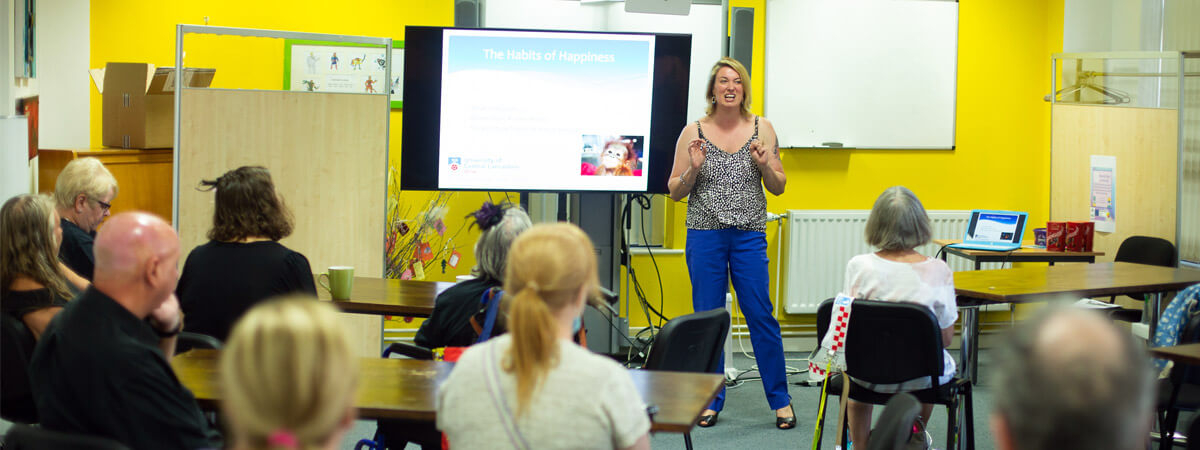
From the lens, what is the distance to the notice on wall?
5840 millimetres

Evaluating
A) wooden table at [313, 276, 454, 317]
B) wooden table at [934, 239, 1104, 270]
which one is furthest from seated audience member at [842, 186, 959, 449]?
wooden table at [934, 239, 1104, 270]

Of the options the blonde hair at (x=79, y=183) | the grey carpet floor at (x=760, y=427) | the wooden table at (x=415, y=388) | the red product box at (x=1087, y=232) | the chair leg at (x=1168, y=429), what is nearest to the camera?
the wooden table at (x=415, y=388)

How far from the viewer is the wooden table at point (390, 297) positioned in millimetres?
3639

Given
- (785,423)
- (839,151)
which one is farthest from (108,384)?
(839,151)

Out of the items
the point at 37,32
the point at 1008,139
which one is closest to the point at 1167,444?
the point at 1008,139

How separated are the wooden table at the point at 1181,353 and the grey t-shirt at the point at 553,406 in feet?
6.20

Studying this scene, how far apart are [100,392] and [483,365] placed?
0.75 m

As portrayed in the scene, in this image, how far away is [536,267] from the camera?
6.40 feet

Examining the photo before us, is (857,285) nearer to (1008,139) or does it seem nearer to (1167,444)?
(1167,444)

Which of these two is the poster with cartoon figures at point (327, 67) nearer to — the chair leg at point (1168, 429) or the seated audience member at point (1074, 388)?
the chair leg at point (1168, 429)

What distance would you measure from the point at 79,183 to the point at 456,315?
1.86 m

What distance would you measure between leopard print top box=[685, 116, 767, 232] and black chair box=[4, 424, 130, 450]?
3.20 m

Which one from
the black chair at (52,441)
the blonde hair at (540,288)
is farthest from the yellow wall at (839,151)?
the black chair at (52,441)

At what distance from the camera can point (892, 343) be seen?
3404mm
